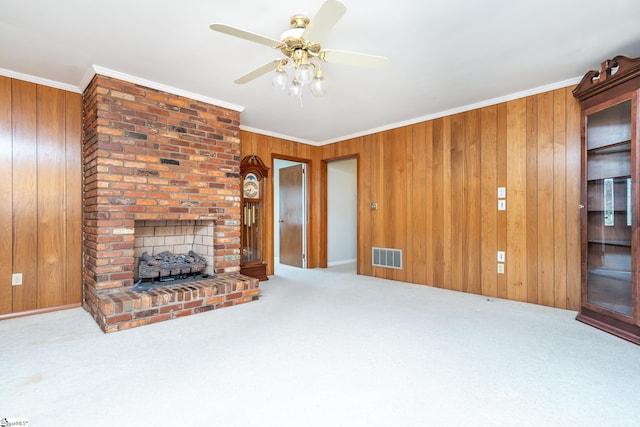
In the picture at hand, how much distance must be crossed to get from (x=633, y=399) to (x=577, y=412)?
0.40 meters

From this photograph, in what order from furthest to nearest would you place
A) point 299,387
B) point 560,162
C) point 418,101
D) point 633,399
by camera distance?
point 418,101 < point 560,162 < point 299,387 < point 633,399

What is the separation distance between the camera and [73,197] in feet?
10.6

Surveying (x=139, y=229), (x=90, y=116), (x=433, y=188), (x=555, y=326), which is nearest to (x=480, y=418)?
(x=555, y=326)

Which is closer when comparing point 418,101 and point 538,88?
point 538,88

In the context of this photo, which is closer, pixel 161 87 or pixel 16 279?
pixel 16 279

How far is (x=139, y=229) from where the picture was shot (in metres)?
3.40

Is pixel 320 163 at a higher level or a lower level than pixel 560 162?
→ higher

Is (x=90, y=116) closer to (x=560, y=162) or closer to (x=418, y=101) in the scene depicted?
(x=418, y=101)

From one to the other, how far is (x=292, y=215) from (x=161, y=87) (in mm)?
3218

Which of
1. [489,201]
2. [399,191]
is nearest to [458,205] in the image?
[489,201]

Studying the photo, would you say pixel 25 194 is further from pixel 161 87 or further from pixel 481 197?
pixel 481 197

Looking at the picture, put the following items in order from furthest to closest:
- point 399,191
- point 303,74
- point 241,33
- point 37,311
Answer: point 399,191 < point 37,311 < point 303,74 < point 241,33

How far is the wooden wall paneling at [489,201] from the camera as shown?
11.7 ft

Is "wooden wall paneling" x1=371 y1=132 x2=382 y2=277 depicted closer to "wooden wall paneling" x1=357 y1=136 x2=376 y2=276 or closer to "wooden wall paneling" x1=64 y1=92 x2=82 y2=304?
"wooden wall paneling" x1=357 y1=136 x2=376 y2=276
